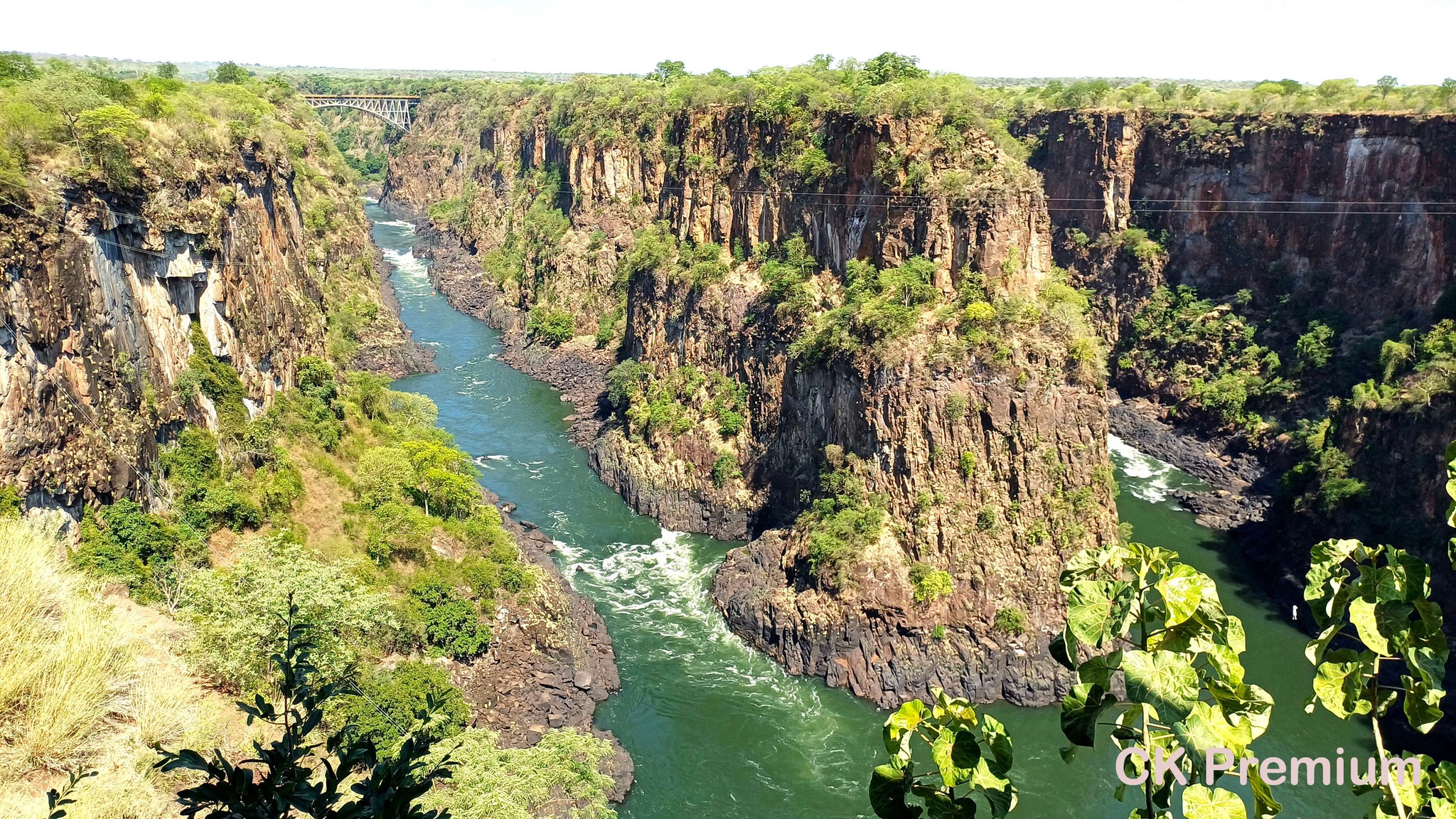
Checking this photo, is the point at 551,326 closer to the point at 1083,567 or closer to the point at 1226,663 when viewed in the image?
the point at 1083,567

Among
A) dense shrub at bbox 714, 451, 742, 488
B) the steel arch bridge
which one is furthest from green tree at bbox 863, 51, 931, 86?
the steel arch bridge

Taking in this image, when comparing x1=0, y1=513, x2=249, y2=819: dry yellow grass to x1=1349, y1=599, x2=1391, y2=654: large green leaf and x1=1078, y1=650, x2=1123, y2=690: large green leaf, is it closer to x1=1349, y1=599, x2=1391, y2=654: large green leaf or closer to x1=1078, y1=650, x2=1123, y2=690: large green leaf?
x1=1078, y1=650, x2=1123, y2=690: large green leaf

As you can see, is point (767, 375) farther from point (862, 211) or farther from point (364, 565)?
point (364, 565)

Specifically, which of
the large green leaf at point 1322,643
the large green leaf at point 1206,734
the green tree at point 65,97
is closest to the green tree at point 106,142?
the green tree at point 65,97

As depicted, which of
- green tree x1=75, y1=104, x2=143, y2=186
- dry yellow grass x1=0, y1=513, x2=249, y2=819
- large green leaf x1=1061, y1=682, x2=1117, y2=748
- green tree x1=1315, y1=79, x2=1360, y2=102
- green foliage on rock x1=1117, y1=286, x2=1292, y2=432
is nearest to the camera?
large green leaf x1=1061, y1=682, x2=1117, y2=748

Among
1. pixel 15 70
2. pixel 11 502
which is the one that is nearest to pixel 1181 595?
pixel 11 502

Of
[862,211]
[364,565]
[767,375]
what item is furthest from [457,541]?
[862,211]

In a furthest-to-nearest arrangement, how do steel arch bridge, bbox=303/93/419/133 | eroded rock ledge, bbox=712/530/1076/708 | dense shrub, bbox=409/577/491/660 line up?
steel arch bridge, bbox=303/93/419/133, eroded rock ledge, bbox=712/530/1076/708, dense shrub, bbox=409/577/491/660
